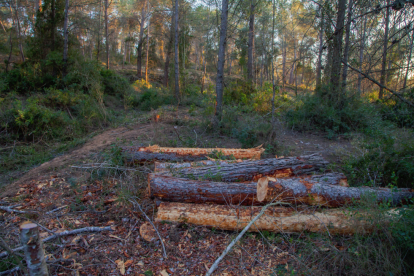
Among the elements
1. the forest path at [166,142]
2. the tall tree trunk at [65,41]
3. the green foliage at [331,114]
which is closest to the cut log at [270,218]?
the forest path at [166,142]

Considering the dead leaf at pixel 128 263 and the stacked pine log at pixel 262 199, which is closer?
the dead leaf at pixel 128 263

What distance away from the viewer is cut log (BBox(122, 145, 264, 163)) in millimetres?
4719

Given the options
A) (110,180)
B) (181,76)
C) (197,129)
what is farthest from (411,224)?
(181,76)

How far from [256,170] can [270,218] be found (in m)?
1.01

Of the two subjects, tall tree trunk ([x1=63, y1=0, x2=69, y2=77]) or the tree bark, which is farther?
tall tree trunk ([x1=63, y1=0, x2=69, y2=77])

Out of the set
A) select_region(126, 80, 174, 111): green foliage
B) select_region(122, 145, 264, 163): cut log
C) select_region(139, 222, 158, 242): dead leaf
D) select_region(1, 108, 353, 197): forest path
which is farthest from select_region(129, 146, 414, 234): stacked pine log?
select_region(126, 80, 174, 111): green foliage

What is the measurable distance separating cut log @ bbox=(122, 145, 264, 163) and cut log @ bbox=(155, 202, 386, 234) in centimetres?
177

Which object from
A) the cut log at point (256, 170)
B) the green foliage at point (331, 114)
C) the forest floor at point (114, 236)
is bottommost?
the forest floor at point (114, 236)

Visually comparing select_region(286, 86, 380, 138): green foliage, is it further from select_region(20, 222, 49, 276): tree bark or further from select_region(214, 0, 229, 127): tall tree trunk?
select_region(20, 222, 49, 276): tree bark

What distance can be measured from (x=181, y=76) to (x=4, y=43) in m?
14.2

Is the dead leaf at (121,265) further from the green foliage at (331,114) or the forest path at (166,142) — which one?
the green foliage at (331,114)

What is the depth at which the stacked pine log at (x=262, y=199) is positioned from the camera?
2773mm

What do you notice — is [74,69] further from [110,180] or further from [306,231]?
[306,231]

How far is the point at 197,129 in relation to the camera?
299 inches
